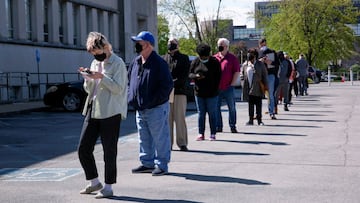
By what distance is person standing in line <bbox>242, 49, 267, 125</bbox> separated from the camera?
15.0 metres

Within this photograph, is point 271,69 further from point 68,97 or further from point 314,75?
point 314,75

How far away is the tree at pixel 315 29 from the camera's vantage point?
59.2 metres

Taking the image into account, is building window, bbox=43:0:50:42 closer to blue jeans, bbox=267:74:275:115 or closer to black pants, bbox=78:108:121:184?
blue jeans, bbox=267:74:275:115

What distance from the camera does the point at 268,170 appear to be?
29.0ft

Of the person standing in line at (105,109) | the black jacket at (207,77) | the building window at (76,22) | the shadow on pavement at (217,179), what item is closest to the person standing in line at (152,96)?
the shadow on pavement at (217,179)

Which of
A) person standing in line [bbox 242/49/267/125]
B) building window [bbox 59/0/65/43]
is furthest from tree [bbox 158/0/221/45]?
person standing in line [bbox 242/49/267/125]

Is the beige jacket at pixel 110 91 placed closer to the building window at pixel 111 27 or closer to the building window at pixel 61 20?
the building window at pixel 61 20

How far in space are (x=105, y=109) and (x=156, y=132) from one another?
1.49 m

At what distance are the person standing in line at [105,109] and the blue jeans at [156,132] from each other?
1.21 metres

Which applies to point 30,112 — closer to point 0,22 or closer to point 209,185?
point 0,22

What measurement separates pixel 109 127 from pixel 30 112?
15.6 m

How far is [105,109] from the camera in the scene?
7.12 meters

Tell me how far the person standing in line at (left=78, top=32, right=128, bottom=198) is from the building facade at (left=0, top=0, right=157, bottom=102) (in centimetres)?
2077

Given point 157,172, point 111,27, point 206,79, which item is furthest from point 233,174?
point 111,27
